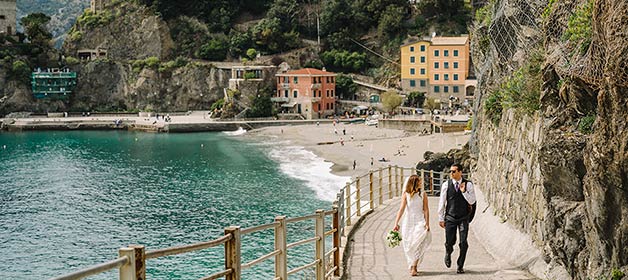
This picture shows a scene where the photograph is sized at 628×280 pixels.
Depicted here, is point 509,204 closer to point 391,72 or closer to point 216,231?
point 216,231

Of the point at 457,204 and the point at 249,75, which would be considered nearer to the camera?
the point at 457,204

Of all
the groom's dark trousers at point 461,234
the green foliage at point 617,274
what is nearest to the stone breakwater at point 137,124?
the groom's dark trousers at point 461,234

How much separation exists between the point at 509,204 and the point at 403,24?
78.5 metres

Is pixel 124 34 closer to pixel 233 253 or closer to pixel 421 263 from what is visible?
pixel 421 263

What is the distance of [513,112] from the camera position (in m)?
11.9

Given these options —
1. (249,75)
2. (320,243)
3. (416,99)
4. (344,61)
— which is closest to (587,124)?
(320,243)

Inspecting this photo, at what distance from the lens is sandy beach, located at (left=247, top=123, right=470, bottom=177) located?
47.7 metres

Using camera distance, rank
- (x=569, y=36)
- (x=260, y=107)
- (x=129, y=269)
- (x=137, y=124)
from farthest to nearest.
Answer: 1. (x=137, y=124)
2. (x=260, y=107)
3. (x=569, y=36)
4. (x=129, y=269)

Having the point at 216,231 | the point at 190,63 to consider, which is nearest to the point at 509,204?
the point at 216,231

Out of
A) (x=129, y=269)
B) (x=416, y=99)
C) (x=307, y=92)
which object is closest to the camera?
(x=129, y=269)

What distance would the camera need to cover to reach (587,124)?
26.2ft

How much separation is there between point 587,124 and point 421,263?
11.7 ft

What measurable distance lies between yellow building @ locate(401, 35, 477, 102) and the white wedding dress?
2713 inches

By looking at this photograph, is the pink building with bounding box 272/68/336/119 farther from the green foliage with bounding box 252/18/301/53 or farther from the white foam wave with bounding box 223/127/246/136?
the white foam wave with bounding box 223/127/246/136
